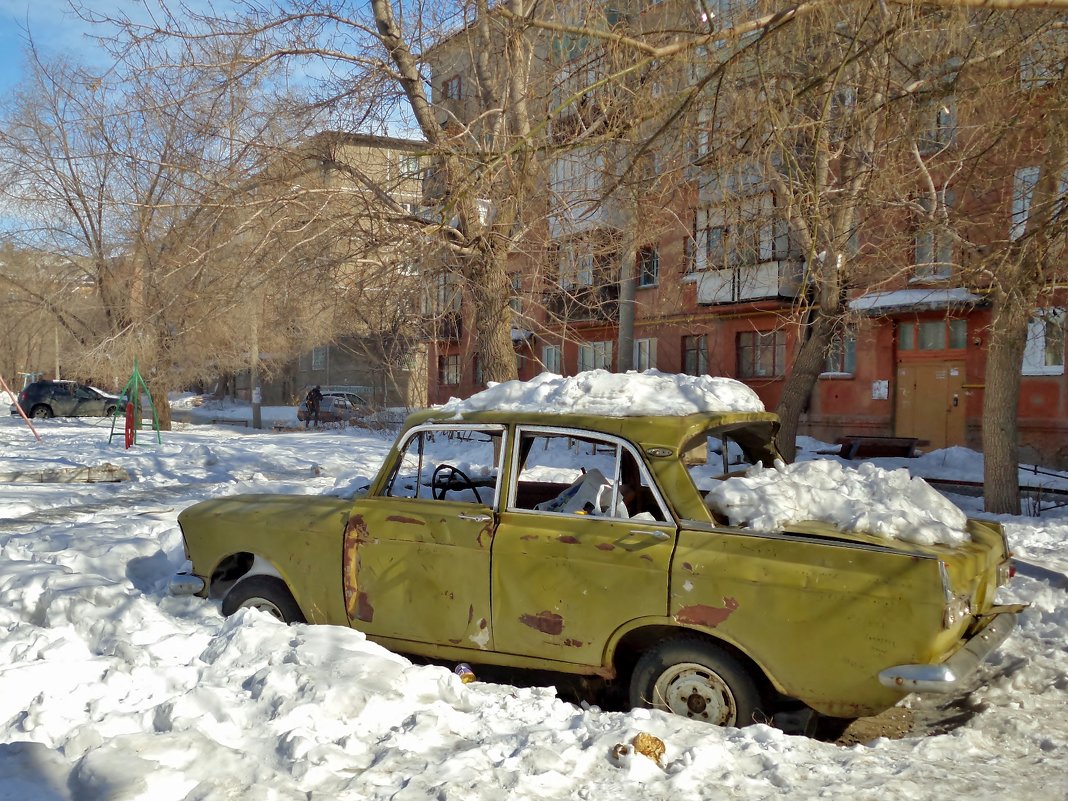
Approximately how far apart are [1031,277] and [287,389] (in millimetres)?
53026

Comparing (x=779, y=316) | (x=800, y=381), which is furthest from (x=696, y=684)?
(x=800, y=381)

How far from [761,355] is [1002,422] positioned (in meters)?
12.9

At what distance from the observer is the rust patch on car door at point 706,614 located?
396cm

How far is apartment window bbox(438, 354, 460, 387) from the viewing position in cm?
3491

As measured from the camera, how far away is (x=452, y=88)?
12227 mm

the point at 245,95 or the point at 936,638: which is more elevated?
the point at 245,95

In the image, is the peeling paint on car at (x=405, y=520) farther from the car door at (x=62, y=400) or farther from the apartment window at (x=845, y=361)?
the car door at (x=62, y=400)

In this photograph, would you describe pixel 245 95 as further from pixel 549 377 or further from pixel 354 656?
pixel 354 656

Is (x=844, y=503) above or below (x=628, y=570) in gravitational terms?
above

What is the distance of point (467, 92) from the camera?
12328 mm

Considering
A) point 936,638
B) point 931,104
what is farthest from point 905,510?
point 931,104

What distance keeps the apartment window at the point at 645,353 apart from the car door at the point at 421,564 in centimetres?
2195

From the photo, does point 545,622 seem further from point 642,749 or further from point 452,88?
point 452,88

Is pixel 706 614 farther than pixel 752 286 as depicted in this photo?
No
